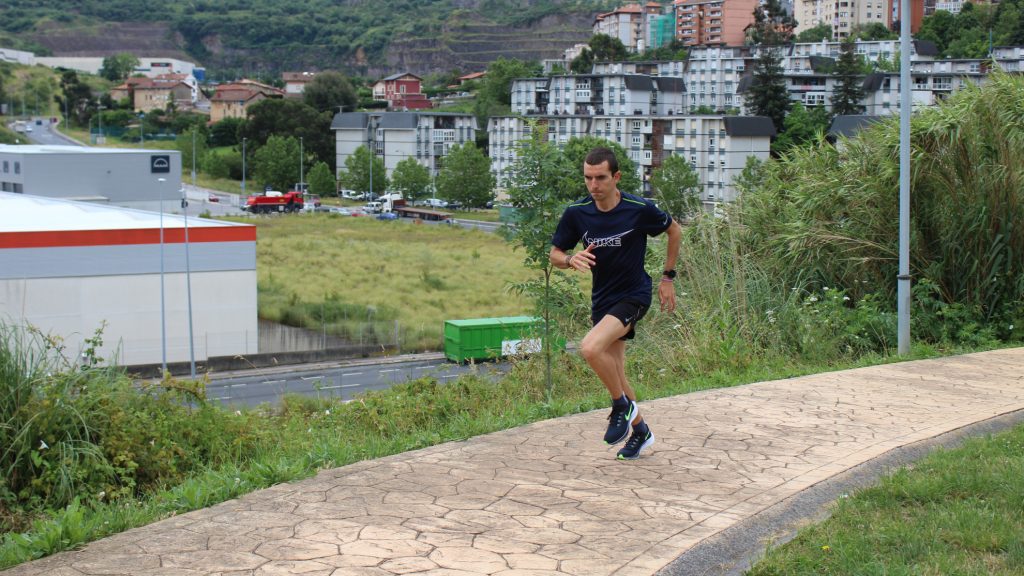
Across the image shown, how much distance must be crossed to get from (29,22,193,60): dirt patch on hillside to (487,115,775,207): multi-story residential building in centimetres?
12566

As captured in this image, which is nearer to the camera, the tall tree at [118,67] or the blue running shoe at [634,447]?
the blue running shoe at [634,447]

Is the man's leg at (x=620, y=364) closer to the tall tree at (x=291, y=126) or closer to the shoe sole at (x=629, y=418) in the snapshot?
the shoe sole at (x=629, y=418)

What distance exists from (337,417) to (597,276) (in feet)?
9.47

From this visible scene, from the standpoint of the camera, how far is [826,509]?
17.0 ft

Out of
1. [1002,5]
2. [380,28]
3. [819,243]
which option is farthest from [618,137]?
[380,28]

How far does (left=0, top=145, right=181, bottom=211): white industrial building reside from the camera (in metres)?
48.7

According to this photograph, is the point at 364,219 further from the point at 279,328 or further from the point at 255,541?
the point at 255,541

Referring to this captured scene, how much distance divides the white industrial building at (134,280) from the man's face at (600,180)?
22835 mm

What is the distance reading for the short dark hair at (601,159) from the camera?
18.8ft

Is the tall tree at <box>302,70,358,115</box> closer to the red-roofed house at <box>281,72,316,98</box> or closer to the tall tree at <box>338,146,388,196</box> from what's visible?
the tall tree at <box>338,146,388,196</box>

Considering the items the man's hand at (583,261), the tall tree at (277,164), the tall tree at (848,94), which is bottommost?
the man's hand at (583,261)

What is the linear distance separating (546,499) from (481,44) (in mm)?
165179

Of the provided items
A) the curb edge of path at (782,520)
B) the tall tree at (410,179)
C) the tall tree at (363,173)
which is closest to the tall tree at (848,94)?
the tall tree at (410,179)

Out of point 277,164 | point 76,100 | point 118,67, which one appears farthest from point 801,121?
point 118,67
